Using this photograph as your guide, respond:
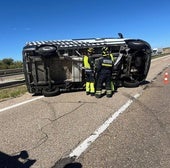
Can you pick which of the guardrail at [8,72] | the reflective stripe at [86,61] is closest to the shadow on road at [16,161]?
the reflective stripe at [86,61]

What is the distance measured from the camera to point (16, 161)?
467cm

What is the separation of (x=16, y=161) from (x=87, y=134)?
Result: 5.28ft

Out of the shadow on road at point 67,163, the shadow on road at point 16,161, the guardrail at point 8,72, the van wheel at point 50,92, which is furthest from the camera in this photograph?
the guardrail at point 8,72

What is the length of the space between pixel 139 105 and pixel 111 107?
84cm

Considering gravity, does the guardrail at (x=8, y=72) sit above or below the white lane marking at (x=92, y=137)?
below

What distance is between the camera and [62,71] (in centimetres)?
1156

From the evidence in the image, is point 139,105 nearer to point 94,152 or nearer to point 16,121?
point 16,121

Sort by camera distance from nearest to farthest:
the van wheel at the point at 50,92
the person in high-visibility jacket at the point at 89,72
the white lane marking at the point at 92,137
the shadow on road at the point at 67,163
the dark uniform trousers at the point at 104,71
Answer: the shadow on road at the point at 67,163 → the white lane marking at the point at 92,137 → the dark uniform trousers at the point at 104,71 → the person in high-visibility jacket at the point at 89,72 → the van wheel at the point at 50,92

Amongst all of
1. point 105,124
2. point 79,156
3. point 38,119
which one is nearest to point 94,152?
point 79,156

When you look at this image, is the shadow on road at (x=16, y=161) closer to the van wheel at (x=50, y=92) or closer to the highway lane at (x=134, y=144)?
the highway lane at (x=134, y=144)

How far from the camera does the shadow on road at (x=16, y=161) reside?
451 centimetres

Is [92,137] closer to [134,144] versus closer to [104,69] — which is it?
[134,144]

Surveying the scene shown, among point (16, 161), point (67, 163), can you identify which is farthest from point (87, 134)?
point (16, 161)

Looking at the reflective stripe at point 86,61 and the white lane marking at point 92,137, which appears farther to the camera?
the reflective stripe at point 86,61
